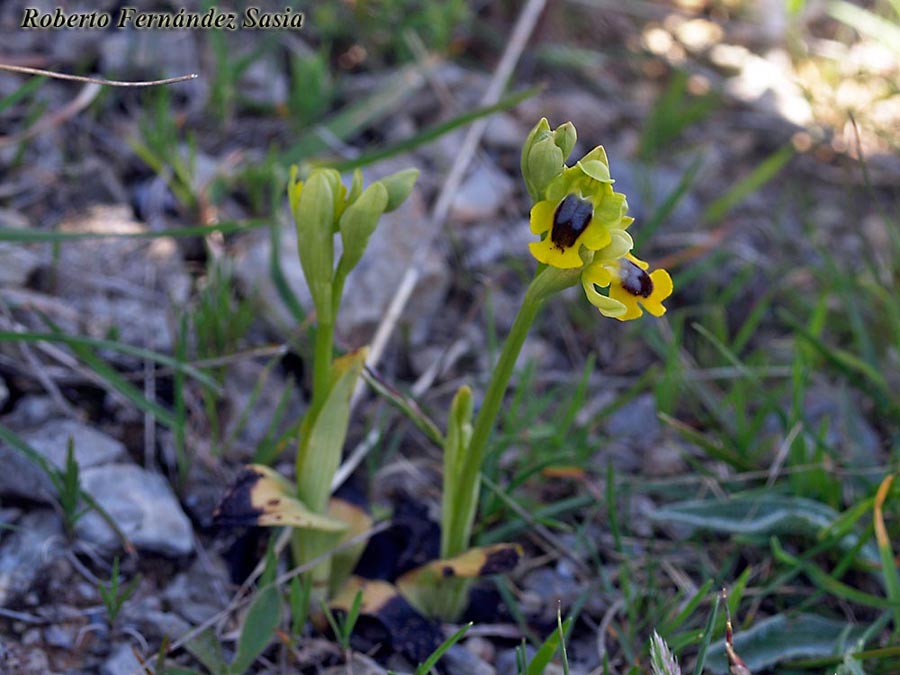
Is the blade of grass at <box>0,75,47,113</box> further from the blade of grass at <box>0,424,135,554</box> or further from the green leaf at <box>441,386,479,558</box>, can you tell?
the green leaf at <box>441,386,479,558</box>

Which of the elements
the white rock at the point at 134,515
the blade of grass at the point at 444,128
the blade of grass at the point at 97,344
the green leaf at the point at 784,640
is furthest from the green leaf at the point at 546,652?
the blade of grass at the point at 444,128

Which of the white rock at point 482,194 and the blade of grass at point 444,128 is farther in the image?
the white rock at point 482,194

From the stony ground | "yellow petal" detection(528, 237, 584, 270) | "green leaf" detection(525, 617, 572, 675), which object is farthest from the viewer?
the stony ground

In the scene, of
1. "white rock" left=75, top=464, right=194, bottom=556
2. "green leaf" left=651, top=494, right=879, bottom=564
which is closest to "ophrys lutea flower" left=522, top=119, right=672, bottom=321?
"green leaf" left=651, top=494, right=879, bottom=564

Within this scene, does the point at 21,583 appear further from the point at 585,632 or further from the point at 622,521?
the point at 622,521

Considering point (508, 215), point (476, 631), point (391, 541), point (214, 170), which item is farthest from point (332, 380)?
point (508, 215)

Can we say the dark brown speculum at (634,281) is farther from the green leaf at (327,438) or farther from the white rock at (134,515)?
the white rock at (134,515)

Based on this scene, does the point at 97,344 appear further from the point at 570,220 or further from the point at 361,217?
the point at 570,220
